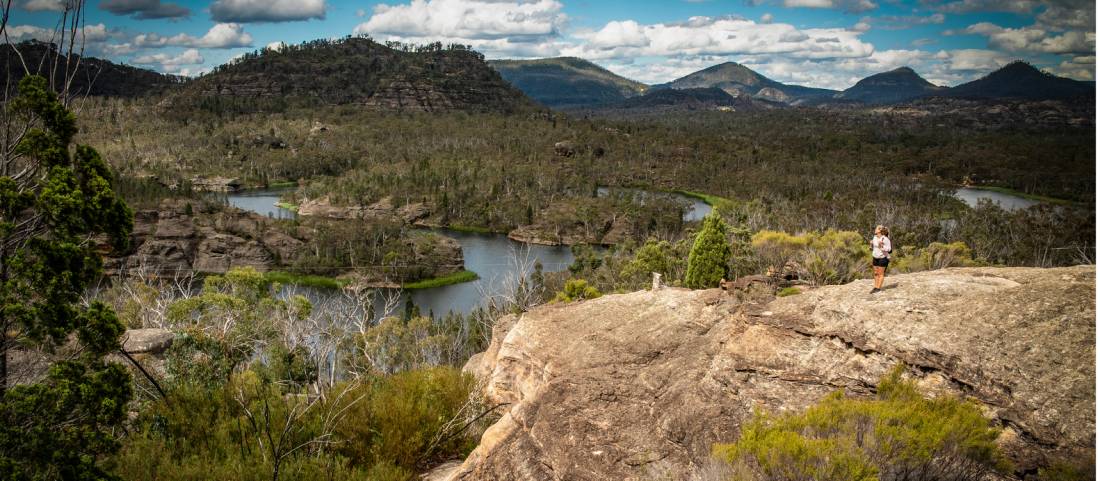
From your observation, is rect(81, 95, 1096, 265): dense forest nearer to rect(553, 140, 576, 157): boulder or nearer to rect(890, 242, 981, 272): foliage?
rect(553, 140, 576, 157): boulder

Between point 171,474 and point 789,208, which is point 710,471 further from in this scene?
point 789,208

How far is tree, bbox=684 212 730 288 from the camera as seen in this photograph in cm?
3734

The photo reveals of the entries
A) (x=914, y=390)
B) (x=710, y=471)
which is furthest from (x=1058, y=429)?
(x=710, y=471)

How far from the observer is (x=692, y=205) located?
13400cm

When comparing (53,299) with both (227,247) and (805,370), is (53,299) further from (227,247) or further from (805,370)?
(227,247)

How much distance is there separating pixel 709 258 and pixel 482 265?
59769mm

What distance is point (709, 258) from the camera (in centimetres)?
3750

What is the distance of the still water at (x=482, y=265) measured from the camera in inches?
2862

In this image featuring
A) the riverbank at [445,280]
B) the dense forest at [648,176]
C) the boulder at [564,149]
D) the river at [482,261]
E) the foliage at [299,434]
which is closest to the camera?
the foliage at [299,434]

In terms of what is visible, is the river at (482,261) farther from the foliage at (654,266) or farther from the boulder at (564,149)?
the boulder at (564,149)

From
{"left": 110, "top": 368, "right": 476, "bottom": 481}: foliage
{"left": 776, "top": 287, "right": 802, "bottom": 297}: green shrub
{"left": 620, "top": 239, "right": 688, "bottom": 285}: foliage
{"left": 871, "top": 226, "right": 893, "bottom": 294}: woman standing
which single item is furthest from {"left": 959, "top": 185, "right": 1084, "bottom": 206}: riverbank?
{"left": 110, "top": 368, "right": 476, "bottom": 481}: foliage

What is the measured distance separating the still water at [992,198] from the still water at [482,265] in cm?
7178

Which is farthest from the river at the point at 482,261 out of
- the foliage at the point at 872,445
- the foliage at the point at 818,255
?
the foliage at the point at 872,445

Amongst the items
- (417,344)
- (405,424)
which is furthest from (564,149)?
(405,424)
